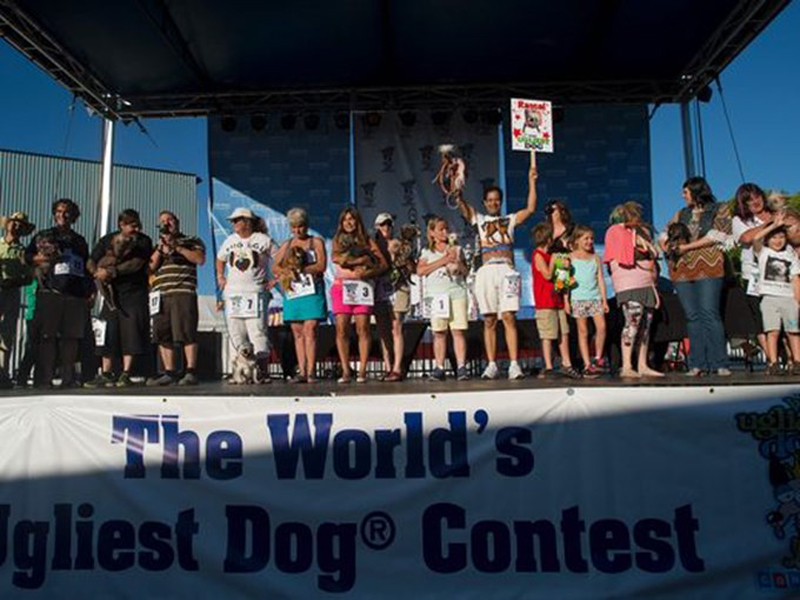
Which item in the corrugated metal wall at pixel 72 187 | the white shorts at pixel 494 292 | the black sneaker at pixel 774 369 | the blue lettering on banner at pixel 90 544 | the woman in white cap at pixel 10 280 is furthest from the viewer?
the corrugated metal wall at pixel 72 187

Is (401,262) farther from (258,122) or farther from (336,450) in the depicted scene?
(258,122)

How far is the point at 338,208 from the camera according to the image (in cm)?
1003

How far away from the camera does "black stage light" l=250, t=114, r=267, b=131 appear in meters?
10.1

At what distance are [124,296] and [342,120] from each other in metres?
5.76

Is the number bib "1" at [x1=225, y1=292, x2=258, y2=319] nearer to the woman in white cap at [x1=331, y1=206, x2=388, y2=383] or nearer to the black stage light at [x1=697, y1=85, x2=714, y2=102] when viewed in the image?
the woman in white cap at [x1=331, y1=206, x2=388, y2=383]

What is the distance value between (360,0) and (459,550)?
680cm

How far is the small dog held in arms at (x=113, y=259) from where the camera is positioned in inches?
199

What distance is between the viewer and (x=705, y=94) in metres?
9.37

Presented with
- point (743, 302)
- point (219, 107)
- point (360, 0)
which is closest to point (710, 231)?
point (743, 302)

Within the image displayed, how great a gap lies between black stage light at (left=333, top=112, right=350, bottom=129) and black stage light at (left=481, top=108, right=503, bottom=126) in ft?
6.74

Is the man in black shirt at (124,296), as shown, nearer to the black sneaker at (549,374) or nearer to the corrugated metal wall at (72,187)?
the black sneaker at (549,374)

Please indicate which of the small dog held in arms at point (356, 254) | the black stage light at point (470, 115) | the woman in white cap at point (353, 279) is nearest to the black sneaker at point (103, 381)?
the woman in white cap at point (353, 279)

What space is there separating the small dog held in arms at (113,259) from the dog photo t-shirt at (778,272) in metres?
4.68

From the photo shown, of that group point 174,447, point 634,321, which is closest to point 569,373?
point 634,321
